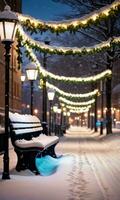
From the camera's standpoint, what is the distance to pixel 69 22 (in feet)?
69.1

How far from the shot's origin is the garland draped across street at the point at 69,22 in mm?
20219

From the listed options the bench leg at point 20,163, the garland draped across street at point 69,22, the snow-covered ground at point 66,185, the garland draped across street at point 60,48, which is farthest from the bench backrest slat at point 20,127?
the garland draped across street at point 60,48

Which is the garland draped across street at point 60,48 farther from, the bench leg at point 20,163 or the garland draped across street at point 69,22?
the bench leg at point 20,163

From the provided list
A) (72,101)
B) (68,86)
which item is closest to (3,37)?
(72,101)

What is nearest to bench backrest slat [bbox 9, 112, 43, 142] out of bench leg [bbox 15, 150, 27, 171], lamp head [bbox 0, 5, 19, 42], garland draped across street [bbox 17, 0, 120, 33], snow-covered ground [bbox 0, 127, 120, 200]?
bench leg [bbox 15, 150, 27, 171]

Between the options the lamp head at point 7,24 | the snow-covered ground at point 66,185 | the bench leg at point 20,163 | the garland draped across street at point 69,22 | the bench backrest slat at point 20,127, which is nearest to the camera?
the snow-covered ground at point 66,185

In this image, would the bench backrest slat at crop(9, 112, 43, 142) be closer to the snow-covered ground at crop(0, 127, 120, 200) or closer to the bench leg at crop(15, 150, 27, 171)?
the bench leg at crop(15, 150, 27, 171)

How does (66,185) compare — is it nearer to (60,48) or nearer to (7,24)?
(7,24)

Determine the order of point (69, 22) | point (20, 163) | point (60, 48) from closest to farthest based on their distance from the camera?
point (20, 163) → point (69, 22) → point (60, 48)

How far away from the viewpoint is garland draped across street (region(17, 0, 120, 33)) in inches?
796

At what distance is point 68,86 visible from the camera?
91.4 meters

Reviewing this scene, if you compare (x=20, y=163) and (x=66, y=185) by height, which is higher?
(x=20, y=163)

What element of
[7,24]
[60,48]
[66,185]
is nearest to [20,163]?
[66,185]

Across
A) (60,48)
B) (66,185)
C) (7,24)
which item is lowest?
(66,185)
